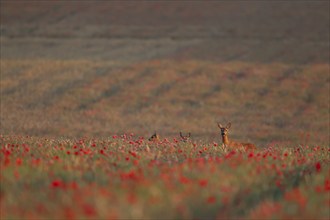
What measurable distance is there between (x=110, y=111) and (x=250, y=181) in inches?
1158

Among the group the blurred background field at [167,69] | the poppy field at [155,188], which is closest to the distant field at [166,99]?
the blurred background field at [167,69]

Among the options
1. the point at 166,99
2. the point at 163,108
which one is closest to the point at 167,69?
the point at 166,99

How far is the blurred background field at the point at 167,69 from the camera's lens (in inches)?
1314

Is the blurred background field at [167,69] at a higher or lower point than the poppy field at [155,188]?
higher

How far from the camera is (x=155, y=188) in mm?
6473

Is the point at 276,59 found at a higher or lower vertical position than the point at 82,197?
higher

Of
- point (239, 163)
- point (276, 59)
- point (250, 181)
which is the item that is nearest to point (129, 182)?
point (250, 181)

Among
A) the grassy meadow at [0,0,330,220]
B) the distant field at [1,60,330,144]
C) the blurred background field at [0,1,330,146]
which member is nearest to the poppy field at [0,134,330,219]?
the grassy meadow at [0,0,330,220]

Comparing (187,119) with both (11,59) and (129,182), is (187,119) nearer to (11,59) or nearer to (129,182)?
(11,59)

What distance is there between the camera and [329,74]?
1700 inches

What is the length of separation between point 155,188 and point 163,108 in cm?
3073

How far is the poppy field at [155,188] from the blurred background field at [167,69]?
15771 millimetres

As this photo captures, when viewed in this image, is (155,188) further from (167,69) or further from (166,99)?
(167,69)

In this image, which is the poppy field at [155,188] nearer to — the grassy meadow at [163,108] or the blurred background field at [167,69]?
the grassy meadow at [163,108]
